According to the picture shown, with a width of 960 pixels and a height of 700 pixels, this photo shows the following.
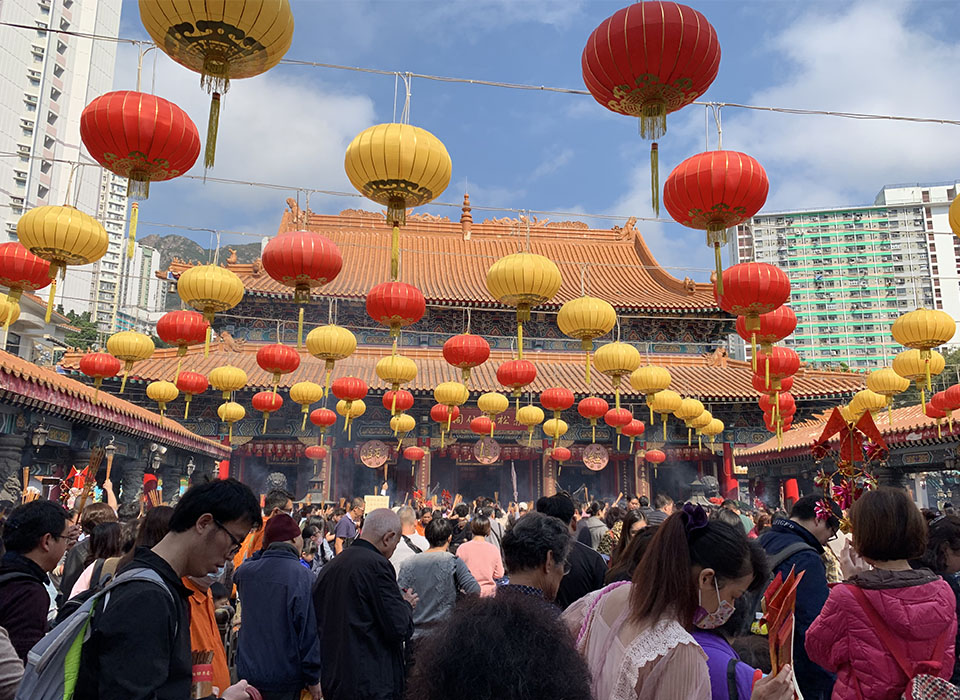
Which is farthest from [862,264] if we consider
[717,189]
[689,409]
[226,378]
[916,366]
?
[717,189]

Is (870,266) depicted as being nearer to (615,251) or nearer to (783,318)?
(615,251)

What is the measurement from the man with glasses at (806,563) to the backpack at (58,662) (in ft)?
8.55

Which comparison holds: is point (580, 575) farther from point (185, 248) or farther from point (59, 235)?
point (185, 248)

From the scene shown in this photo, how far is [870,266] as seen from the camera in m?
78.8

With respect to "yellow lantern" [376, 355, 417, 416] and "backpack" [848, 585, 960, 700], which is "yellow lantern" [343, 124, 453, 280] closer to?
"backpack" [848, 585, 960, 700]

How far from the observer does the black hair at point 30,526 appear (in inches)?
118

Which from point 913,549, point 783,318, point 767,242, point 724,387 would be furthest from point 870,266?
point 913,549

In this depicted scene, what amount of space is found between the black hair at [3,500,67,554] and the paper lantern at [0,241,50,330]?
18.1 ft

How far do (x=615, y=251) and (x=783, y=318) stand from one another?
14.9 meters

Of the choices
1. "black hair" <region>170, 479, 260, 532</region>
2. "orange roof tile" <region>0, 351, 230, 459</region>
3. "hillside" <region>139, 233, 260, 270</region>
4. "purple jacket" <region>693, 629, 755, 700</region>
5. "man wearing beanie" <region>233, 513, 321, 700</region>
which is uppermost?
"hillside" <region>139, 233, 260, 270</region>

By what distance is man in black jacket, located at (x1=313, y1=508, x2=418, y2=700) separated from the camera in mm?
3424

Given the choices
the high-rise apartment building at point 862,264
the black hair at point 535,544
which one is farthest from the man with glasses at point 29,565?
the high-rise apartment building at point 862,264

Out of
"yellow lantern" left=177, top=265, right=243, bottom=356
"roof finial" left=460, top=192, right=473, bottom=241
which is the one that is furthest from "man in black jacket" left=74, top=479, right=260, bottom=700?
"roof finial" left=460, top=192, right=473, bottom=241

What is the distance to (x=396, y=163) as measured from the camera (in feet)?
18.3
